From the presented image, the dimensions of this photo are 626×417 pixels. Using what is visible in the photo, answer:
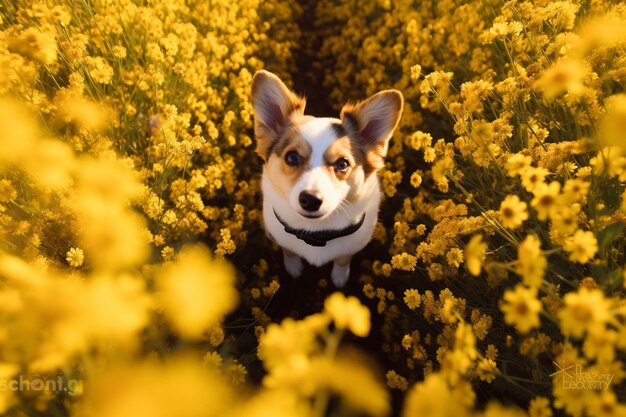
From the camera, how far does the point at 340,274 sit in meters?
3.28

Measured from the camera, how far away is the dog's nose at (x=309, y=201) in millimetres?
2168

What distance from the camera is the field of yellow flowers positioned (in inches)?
30.0

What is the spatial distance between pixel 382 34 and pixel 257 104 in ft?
7.78

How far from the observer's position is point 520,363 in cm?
179

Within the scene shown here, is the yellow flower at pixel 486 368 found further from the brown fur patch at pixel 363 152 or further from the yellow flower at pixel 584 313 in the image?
the brown fur patch at pixel 363 152

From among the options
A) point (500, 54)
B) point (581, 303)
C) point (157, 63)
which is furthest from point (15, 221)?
point (500, 54)

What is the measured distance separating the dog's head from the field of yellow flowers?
1.35ft

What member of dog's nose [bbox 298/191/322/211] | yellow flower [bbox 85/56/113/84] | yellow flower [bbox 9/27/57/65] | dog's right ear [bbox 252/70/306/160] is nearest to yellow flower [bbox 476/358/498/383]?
dog's nose [bbox 298/191/322/211]

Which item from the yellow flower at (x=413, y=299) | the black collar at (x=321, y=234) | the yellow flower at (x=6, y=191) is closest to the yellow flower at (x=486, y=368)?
the yellow flower at (x=413, y=299)

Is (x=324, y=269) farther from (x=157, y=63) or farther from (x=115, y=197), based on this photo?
(x=115, y=197)

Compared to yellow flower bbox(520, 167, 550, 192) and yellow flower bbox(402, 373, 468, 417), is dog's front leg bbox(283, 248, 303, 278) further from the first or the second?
yellow flower bbox(402, 373, 468, 417)

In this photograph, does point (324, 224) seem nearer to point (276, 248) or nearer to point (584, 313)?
point (276, 248)
